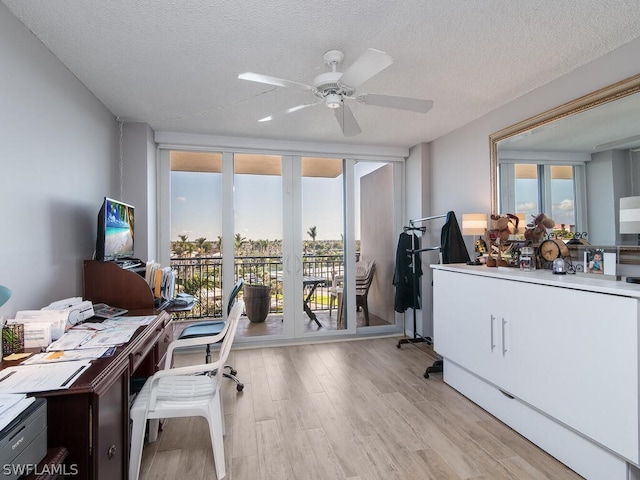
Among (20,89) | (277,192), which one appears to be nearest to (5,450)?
(20,89)

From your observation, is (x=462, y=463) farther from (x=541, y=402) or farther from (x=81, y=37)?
(x=81, y=37)

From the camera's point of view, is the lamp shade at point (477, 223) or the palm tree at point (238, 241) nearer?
the lamp shade at point (477, 223)

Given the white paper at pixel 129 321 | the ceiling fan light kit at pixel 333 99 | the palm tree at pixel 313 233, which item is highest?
the ceiling fan light kit at pixel 333 99

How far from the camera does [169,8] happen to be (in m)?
1.72

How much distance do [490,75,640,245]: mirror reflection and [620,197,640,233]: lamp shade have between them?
0.03 meters

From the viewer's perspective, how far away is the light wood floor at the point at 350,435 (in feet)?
6.15

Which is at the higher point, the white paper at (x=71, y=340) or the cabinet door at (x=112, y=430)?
the white paper at (x=71, y=340)

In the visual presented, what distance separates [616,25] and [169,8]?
246 centimetres

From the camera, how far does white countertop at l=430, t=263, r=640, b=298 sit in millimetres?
1646

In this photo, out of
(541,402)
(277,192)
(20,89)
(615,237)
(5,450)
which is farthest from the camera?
(277,192)

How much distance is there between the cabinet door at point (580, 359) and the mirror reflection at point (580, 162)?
27.2 inches

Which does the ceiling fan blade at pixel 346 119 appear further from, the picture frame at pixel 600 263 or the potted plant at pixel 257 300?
the potted plant at pixel 257 300

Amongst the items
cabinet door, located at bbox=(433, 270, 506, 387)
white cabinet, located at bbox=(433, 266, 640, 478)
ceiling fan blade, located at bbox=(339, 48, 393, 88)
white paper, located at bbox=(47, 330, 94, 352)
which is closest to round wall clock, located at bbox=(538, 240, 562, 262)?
white cabinet, located at bbox=(433, 266, 640, 478)

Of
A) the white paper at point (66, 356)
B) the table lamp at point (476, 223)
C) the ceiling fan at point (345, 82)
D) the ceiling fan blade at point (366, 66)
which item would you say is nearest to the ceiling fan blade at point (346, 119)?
the ceiling fan at point (345, 82)
